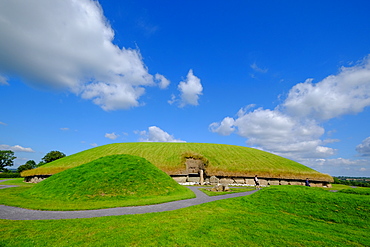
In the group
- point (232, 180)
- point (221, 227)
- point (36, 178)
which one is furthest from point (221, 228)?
point (36, 178)

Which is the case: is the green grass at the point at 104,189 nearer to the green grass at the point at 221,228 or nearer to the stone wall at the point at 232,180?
the green grass at the point at 221,228

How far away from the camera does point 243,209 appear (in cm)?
1605

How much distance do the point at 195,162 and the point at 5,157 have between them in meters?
105

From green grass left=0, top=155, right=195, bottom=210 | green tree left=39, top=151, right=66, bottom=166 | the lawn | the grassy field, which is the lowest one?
the lawn

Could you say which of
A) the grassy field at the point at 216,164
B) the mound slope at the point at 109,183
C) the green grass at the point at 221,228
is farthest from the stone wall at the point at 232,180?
the green grass at the point at 221,228

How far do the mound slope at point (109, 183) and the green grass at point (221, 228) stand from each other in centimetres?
879

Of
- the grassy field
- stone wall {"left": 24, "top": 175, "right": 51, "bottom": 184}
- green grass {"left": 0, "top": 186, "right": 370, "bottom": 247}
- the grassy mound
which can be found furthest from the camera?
stone wall {"left": 24, "top": 175, "right": 51, "bottom": 184}

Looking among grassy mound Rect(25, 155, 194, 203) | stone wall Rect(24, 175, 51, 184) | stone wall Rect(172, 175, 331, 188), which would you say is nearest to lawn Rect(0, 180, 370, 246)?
grassy mound Rect(25, 155, 194, 203)

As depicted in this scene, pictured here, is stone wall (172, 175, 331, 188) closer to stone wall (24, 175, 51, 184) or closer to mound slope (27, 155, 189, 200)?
mound slope (27, 155, 189, 200)

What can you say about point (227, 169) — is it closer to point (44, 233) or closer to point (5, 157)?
point (44, 233)

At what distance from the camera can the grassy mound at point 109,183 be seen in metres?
21.0

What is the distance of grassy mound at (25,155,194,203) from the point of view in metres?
21.0

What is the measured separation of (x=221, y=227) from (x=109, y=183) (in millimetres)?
16925

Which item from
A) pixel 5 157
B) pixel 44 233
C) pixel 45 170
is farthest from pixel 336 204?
pixel 5 157
